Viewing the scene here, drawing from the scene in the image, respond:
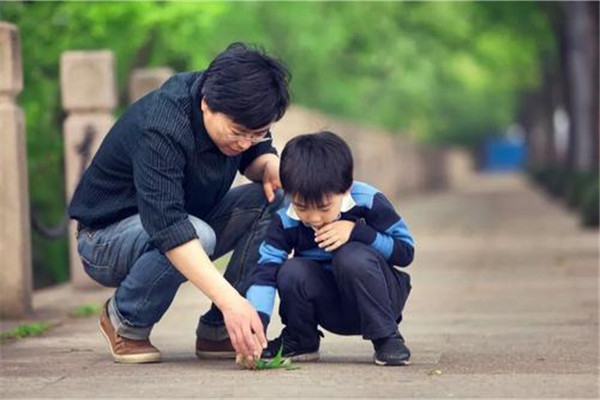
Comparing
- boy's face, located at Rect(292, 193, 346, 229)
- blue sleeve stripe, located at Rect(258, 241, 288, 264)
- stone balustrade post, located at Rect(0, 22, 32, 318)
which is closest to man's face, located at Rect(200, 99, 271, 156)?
boy's face, located at Rect(292, 193, 346, 229)

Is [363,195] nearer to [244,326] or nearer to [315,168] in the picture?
[315,168]

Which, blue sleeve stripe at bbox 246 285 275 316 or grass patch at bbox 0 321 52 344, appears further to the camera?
grass patch at bbox 0 321 52 344

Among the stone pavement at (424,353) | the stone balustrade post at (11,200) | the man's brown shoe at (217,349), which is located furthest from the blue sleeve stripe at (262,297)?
the stone balustrade post at (11,200)

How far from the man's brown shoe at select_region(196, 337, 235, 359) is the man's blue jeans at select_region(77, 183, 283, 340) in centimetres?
2

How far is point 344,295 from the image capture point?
Result: 7.29 metres

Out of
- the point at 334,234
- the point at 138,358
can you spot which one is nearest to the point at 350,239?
the point at 334,234

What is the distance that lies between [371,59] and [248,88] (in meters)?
42.7

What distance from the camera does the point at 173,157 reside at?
7.07 meters

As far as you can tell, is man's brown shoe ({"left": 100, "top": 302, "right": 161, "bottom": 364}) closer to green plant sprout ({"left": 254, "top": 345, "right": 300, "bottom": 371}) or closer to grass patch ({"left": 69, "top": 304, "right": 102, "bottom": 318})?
green plant sprout ({"left": 254, "top": 345, "right": 300, "bottom": 371})

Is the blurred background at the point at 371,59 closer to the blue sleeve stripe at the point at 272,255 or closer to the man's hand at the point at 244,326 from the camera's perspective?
the blue sleeve stripe at the point at 272,255

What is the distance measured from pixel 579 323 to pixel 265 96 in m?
3.29

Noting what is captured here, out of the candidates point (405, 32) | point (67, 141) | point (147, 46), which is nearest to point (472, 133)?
point (405, 32)

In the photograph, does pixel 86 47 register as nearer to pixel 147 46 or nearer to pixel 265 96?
pixel 147 46

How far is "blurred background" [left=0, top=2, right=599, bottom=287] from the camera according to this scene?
1647 centimetres
